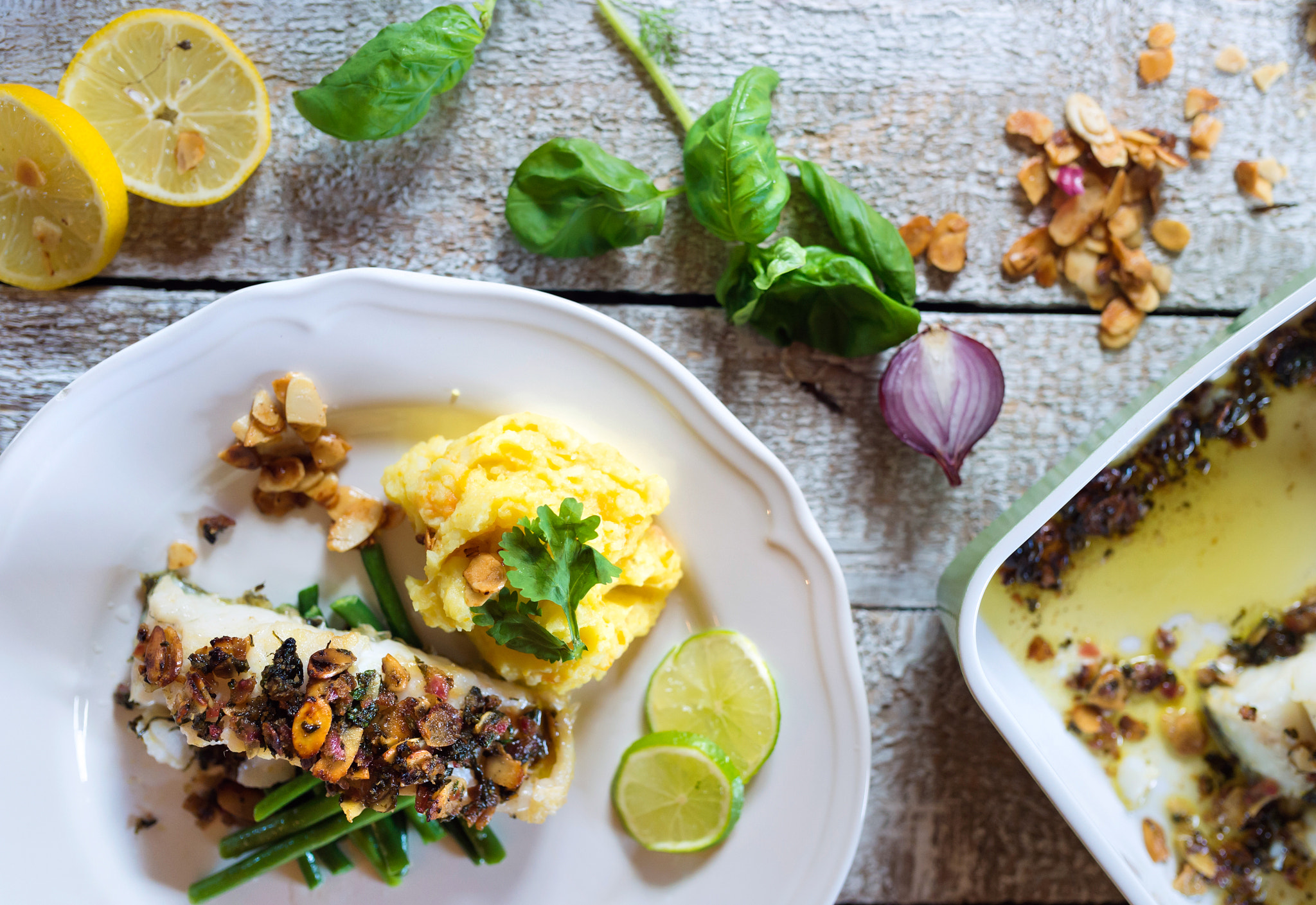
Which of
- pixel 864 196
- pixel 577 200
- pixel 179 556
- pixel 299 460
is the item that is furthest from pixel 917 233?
pixel 179 556

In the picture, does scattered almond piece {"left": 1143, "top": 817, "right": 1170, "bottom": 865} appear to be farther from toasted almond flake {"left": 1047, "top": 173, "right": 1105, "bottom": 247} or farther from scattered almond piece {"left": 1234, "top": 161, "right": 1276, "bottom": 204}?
scattered almond piece {"left": 1234, "top": 161, "right": 1276, "bottom": 204}

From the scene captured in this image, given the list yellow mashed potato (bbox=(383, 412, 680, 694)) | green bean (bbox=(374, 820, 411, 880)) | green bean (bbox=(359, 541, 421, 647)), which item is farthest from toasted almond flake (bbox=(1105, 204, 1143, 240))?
green bean (bbox=(374, 820, 411, 880))

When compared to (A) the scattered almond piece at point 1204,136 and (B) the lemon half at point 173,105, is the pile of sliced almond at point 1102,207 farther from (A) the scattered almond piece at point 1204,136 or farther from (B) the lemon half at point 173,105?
(B) the lemon half at point 173,105

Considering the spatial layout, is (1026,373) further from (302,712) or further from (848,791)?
(302,712)

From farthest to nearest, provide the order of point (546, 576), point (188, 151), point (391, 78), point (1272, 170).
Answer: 1. point (1272, 170)
2. point (188, 151)
3. point (391, 78)
4. point (546, 576)

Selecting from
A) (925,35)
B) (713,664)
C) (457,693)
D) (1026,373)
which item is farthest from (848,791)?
(925,35)

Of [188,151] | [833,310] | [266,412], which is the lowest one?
[266,412]

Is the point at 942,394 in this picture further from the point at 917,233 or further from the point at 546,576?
the point at 546,576
